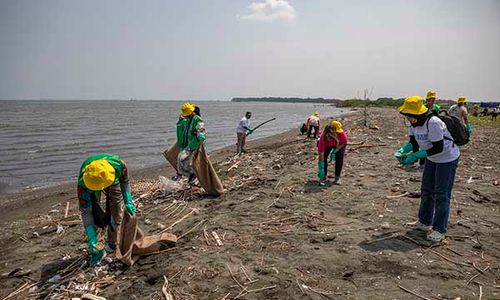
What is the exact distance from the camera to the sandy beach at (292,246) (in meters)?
3.95

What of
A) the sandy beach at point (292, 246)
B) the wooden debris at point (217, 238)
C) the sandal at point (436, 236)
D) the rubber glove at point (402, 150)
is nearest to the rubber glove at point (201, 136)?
the sandy beach at point (292, 246)

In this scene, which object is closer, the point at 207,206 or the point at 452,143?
the point at 452,143

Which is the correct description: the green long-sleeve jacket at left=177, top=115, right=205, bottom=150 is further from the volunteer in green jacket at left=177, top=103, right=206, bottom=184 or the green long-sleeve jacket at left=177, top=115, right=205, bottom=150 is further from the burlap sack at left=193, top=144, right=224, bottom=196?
the burlap sack at left=193, top=144, right=224, bottom=196

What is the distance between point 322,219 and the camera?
578 centimetres

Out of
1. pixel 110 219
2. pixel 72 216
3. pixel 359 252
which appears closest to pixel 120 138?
pixel 72 216

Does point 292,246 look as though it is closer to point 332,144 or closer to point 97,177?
point 97,177

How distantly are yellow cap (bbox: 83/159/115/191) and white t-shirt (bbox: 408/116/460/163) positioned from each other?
389 cm

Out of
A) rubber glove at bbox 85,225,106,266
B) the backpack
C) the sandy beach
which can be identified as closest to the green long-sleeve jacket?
the sandy beach

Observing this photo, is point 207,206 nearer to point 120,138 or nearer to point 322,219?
point 322,219

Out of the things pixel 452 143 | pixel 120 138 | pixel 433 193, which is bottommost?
pixel 120 138

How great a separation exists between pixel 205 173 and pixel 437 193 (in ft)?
14.4

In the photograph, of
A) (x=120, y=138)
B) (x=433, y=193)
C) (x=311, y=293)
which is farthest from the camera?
(x=120, y=138)

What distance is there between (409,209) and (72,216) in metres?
6.76

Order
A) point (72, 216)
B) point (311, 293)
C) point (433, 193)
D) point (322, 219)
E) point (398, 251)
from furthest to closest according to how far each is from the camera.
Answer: point (72, 216)
point (322, 219)
point (433, 193)
point (398, 251)
point (311, 293)
